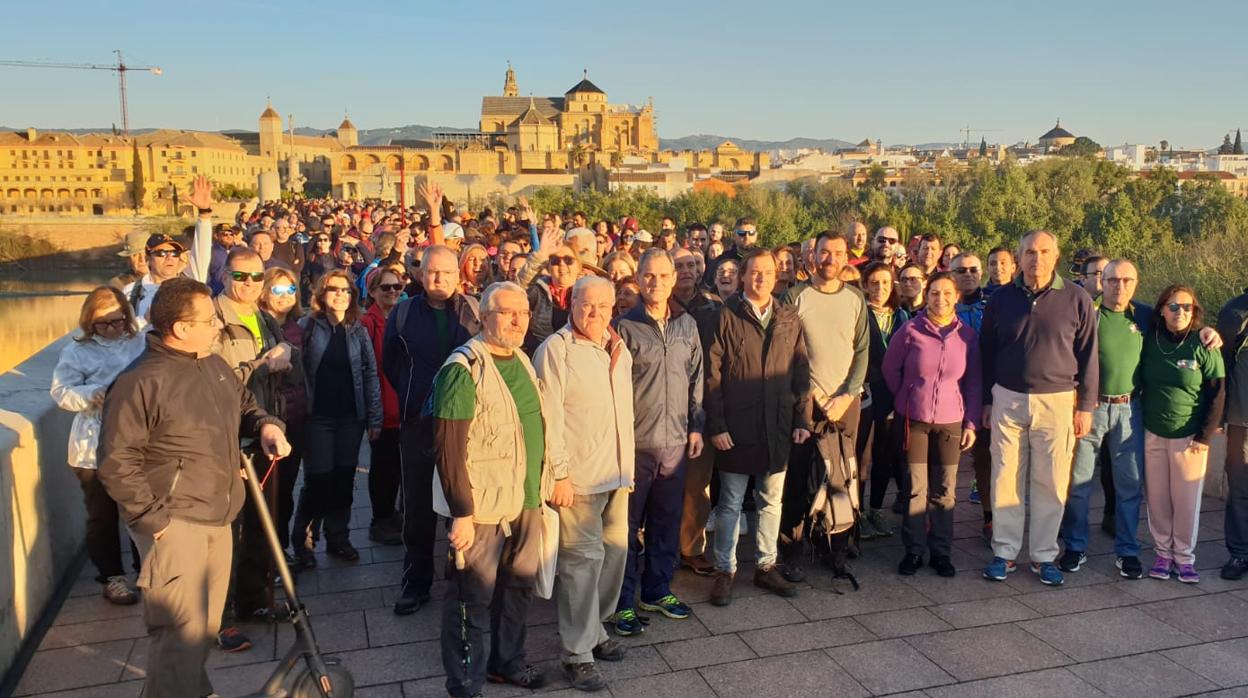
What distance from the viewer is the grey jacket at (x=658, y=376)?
4.12m

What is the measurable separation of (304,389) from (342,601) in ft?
3.67

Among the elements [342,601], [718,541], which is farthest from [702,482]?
[342,601]

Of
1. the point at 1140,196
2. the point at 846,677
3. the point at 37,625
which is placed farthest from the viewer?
the point at 1140,196

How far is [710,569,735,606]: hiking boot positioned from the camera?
441cm

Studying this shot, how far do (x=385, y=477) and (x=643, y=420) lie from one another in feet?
6.71

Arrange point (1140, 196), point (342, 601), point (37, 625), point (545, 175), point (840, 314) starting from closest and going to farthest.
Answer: point (37, 625)
point (342, 601)
point (840, 314)
point (1140, 196)
point (545, 175)

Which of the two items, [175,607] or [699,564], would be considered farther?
[699,564]

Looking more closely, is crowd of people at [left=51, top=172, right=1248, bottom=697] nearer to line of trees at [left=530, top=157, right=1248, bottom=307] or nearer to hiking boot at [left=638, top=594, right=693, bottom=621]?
hiking boot at [left=638, top=594, right=693, bottom=621]

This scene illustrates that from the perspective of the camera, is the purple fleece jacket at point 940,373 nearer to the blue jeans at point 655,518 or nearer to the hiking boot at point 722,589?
the hiking boot at point 722,589

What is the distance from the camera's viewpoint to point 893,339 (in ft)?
16.6

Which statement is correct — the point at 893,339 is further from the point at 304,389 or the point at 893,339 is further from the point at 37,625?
the point at 37,625

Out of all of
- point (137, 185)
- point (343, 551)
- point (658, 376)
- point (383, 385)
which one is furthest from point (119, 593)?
point (137, 185)

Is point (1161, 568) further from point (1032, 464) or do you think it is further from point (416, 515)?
point (416, 515)

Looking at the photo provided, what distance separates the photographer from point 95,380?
13.2 ft
